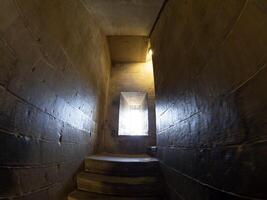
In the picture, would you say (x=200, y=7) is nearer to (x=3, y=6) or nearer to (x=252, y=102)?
(x=252, y=102)

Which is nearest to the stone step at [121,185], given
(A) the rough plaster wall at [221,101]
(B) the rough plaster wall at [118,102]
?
(A) the rough plaster wall at [221,101]

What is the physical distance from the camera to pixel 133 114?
4551mm

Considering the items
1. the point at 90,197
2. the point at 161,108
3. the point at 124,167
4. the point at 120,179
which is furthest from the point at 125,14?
the point at 90,197

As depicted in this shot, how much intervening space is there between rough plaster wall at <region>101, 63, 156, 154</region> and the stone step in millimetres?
1691

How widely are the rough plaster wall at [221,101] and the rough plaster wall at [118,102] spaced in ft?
7.13

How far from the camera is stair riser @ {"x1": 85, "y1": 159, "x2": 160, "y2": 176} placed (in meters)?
2.11

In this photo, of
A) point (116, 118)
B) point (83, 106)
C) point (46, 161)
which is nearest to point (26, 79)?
point (46, 161)

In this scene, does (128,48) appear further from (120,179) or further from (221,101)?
(221,101)

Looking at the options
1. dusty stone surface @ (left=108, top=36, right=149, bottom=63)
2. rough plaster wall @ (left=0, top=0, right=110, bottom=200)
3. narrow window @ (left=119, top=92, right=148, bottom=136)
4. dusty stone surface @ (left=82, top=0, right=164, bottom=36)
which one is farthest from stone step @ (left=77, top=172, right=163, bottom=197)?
dusty stone surface @ (left=108, top=36, right=149, bottom=63)

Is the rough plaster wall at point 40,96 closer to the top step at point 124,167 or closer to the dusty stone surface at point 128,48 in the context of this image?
the top step at point 124,167

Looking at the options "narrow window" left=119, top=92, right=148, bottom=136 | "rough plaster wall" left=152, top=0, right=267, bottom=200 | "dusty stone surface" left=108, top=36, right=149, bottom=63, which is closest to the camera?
"rough plaster wall" left=152, top=0, right=267, bottom=200

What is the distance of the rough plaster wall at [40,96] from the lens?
36.7 inches

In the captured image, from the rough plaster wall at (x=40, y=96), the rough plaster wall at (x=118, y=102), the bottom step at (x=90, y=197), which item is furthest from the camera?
the rough plaster wall at (x=118, y=102)

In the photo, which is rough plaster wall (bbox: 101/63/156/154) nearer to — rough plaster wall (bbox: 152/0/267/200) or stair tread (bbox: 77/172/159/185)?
stair tread (bbox: 77/172/159/185)
